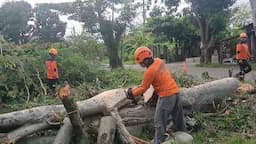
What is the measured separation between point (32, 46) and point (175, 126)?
8.74 meters

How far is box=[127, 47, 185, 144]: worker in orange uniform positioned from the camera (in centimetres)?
576

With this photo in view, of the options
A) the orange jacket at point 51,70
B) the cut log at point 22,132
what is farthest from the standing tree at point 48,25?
the cut log at point 22,132

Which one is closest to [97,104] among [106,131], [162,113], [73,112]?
[106,131]

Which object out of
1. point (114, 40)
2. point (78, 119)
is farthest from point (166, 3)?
point (78, 119)

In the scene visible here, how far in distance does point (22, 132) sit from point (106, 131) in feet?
3.88

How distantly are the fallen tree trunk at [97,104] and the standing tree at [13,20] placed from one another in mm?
26957

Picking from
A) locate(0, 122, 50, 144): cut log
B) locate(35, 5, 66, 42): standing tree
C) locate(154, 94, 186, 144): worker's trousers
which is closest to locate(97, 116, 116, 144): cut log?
locate(154, 94, 186, 144): worker's trousers

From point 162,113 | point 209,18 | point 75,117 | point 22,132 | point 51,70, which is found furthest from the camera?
point 209,18

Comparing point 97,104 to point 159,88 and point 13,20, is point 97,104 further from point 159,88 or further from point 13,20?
point 13,20

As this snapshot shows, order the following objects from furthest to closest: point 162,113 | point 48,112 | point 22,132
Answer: point 48,112, point 22,132, point 162,113

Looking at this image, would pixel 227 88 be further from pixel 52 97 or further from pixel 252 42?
pixel 252 42

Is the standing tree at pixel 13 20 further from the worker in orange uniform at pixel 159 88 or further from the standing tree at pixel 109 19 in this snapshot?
the worker in orange uniform at pixel 159 88

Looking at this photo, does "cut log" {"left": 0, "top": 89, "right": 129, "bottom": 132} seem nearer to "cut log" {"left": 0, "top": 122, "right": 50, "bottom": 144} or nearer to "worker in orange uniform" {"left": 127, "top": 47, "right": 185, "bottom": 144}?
"cut log" {"left": 0, "top": 122, "right": 50, "bottom": 144}

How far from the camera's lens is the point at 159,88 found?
5.95 m
